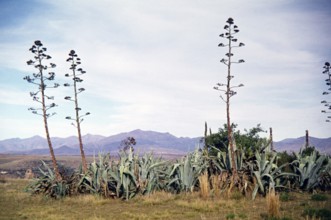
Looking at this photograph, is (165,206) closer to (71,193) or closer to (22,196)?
(71,193)

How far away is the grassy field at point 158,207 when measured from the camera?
35.2ft

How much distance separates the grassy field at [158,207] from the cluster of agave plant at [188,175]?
0.62m

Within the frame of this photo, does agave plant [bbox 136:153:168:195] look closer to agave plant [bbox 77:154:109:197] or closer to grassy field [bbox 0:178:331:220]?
grassy field [bbox 0:178:331:220]

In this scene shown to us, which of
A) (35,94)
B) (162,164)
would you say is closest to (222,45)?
(162,164)

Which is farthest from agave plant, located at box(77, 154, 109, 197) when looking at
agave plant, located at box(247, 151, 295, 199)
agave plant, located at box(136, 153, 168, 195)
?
agave plant, located at box(247, 151, 295, 199)

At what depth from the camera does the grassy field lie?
1074cm

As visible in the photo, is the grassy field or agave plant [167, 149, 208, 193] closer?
the grassy field

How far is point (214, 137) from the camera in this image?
98.2 ft

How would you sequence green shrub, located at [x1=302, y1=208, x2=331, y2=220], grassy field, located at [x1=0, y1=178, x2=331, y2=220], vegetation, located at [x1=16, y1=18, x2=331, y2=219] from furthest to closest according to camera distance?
vegetation, located at [x1=16, y1=18, x2=331, y2=219] → grassy field, located at [x1=0, y1=178, x2=331, y2=220] → green shrub, located at [x1=302, y1=208, x2=331, y2=220]

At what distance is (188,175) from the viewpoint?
615 inches

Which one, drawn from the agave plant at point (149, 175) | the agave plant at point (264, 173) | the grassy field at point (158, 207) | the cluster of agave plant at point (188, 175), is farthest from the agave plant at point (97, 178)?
the agave plant at point (264, 173)

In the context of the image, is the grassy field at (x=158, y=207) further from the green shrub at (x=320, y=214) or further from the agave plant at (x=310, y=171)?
the agave plant at (x=310, y=171)

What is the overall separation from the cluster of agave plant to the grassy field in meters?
0.62

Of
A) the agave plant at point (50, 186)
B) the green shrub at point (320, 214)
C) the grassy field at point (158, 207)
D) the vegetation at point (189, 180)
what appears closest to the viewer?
the green shrub at point (320, 214)
